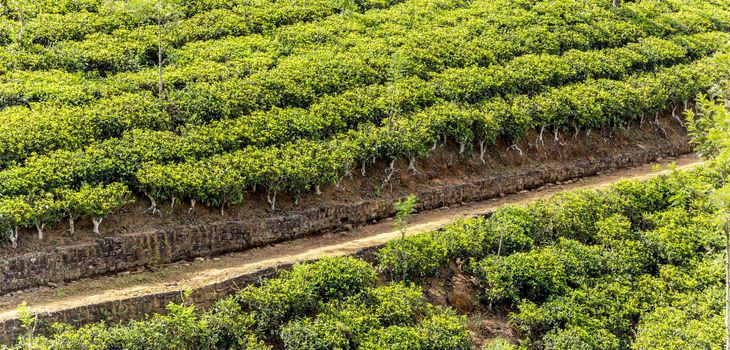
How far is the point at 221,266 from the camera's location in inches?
995

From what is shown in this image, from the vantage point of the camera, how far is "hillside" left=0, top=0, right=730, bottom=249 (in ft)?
84.8

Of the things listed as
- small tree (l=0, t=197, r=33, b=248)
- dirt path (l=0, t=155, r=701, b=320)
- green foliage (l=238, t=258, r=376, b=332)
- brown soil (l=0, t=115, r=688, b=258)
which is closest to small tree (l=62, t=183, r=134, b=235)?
brown soil (l=0, t=115, r=688, b=258)

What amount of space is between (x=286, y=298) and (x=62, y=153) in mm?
8601

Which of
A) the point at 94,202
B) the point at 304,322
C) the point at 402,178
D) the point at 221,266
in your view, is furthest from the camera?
the point at 402,178

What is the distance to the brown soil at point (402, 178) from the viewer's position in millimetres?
24812

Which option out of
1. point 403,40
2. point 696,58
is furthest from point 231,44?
point 696,58

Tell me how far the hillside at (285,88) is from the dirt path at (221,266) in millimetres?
1760

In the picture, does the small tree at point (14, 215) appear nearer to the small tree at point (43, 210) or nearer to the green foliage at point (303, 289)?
the small tree at point (43, 210)

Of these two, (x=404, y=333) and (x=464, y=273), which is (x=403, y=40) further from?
(x=404, y=333)

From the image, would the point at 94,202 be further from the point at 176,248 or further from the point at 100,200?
the point at 176,248

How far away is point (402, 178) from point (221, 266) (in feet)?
26.9

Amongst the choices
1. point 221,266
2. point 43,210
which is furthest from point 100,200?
point 221,266

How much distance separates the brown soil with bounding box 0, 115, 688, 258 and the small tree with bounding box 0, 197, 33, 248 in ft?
1.24

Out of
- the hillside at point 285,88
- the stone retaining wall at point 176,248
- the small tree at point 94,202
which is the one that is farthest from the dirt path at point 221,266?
the small tree at point 94,202
